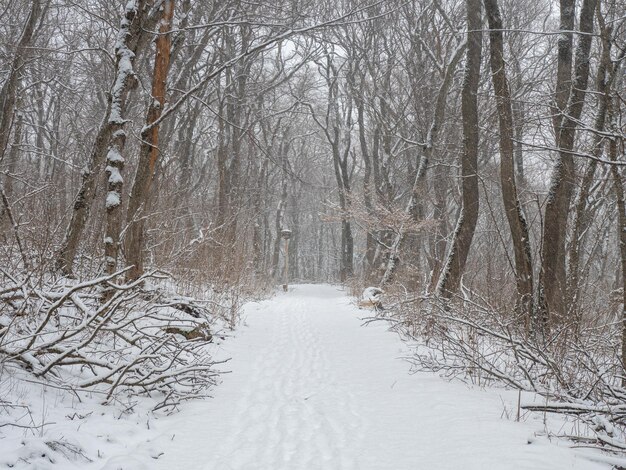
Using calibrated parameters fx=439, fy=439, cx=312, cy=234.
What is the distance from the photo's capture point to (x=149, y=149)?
19.6 feet

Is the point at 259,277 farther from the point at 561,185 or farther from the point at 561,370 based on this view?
the point at 561,370

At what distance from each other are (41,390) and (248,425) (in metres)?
1.57

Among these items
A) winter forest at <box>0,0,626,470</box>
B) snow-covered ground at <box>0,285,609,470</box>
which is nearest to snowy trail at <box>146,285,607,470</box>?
snow-covered ground at <box>0,285,609,470</box>

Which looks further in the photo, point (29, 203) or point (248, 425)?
point (29, 203)

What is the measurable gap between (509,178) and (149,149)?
5382 millimetres

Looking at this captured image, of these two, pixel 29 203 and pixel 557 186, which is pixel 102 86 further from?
pixel 557 186

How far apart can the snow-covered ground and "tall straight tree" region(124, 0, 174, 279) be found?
222cm

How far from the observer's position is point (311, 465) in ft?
9.53

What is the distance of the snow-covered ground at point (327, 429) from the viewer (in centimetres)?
278

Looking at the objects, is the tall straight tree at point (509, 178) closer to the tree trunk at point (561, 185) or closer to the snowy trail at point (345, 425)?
the tree trunk at point (561, 185)

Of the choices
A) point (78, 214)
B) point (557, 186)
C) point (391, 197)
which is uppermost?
point (391, 197)

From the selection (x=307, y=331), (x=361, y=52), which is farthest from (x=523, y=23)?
(x=307, y=331)

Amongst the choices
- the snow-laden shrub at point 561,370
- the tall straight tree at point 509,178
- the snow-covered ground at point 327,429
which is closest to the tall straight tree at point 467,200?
the tall straight tree at point 509,178

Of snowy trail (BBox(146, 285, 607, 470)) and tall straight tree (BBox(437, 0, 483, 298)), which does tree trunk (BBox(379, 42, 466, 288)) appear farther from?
snowy trail (BBox(146, 285, 607, 470))
